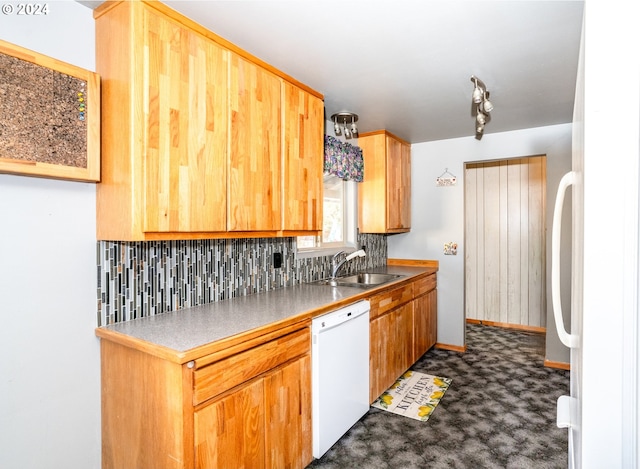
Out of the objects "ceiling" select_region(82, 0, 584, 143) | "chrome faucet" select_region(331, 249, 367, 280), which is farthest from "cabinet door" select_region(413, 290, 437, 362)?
"ceiling" select_region(82, 0, 584, 143)

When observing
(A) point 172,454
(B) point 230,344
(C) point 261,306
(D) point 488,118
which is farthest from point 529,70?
(A) point 172,454

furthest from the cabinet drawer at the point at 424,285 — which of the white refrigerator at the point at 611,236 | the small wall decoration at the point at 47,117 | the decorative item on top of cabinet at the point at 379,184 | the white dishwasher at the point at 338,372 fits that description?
the small wall decoration at the point at 47,117

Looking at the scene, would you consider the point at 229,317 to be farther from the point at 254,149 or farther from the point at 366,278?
the point at 366,278

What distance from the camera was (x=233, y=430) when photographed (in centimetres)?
153

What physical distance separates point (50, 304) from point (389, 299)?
7.18 ft

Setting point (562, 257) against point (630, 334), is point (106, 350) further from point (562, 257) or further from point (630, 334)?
point (562, 257)

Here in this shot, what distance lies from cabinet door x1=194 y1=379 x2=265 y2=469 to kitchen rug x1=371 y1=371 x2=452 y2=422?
131 cm

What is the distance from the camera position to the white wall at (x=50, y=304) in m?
1.36

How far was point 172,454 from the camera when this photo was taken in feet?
4.46

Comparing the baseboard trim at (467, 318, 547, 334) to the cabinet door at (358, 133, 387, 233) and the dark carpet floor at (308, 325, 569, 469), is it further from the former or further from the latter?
the cabinet door at (358, 133, 387, 233)

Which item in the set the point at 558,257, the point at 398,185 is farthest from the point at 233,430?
the point at 398,185

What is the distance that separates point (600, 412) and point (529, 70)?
2062mm

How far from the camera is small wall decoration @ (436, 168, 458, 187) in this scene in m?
3.91

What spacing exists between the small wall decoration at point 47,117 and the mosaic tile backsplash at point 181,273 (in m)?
0.39
